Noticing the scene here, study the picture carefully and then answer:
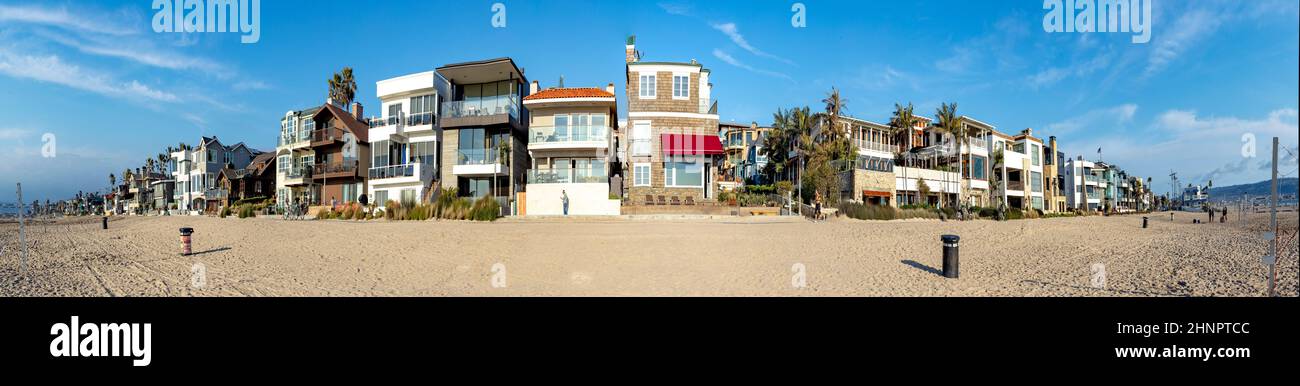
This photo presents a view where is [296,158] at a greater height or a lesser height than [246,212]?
greater

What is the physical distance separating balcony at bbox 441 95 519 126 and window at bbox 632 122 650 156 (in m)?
8.10

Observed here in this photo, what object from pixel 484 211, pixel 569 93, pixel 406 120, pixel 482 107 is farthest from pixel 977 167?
pixel 406 120

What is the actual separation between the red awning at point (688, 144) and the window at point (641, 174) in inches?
64.6

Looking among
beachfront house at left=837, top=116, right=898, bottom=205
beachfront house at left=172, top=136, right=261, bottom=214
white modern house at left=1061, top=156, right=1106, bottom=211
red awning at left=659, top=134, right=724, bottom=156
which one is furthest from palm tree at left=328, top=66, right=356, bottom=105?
white modern house at left=1061, top=156, right=1106, bottom=211

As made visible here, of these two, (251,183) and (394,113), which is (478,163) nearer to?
(394,113)

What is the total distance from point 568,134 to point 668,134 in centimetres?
653

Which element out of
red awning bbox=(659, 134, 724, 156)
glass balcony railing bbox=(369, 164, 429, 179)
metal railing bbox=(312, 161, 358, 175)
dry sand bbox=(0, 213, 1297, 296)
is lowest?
dry sand bbox=(0, 213, 1297, 296)

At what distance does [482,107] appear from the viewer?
3059cm

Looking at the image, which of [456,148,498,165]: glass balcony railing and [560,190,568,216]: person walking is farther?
[456,148,498,165]: glass balcony railing

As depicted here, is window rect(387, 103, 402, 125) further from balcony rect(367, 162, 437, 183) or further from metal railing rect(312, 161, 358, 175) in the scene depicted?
metal railing rect(312, 161, 358, 175)

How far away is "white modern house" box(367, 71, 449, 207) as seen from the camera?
100 feet
